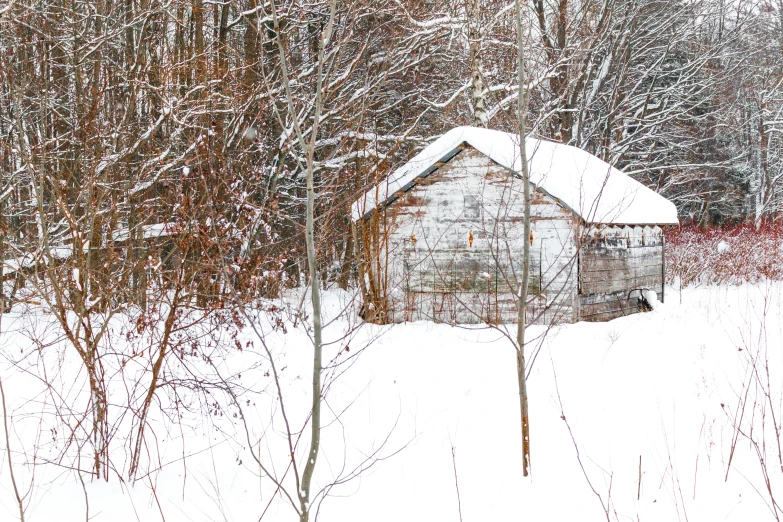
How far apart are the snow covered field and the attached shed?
1994mm

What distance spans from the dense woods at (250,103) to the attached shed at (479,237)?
3.23 ft

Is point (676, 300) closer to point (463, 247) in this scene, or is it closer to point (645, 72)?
point (463, 247)

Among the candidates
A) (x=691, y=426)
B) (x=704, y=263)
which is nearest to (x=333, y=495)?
(x=691, y=426)

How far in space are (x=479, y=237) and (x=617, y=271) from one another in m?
2.54

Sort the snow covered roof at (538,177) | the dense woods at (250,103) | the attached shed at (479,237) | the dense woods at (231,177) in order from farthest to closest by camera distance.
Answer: the attached shed at (479,237) < the snow covered roof at (538,177) < the dense woods at (250,103) < the dense woods at (231,177)

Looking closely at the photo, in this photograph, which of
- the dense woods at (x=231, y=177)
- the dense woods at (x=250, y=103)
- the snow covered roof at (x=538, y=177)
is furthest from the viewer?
the snow covered roof at (x=538, y=177)

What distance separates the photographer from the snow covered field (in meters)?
4.06

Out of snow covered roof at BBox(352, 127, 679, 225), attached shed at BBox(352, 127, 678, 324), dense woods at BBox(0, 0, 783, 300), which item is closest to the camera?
dense woods at BBox(0, 0, 783, 300)

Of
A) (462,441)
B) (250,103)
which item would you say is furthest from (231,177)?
(250,103)

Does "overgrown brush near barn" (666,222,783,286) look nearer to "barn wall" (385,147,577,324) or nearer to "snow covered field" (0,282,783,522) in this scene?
"barn wall" (385,147,577,324)

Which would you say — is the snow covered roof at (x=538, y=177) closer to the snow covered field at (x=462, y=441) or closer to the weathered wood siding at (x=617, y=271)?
the weathered wood siding at (x=617, y=271)

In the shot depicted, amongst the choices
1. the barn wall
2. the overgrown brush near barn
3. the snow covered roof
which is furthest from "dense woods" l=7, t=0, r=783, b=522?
the snow covered roof

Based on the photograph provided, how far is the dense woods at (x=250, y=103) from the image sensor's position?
8922 mm

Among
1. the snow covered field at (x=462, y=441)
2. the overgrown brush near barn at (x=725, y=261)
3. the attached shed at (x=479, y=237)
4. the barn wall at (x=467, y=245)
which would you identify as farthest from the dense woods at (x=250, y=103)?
the overgrown brush near barn at (x=725, y=261)
